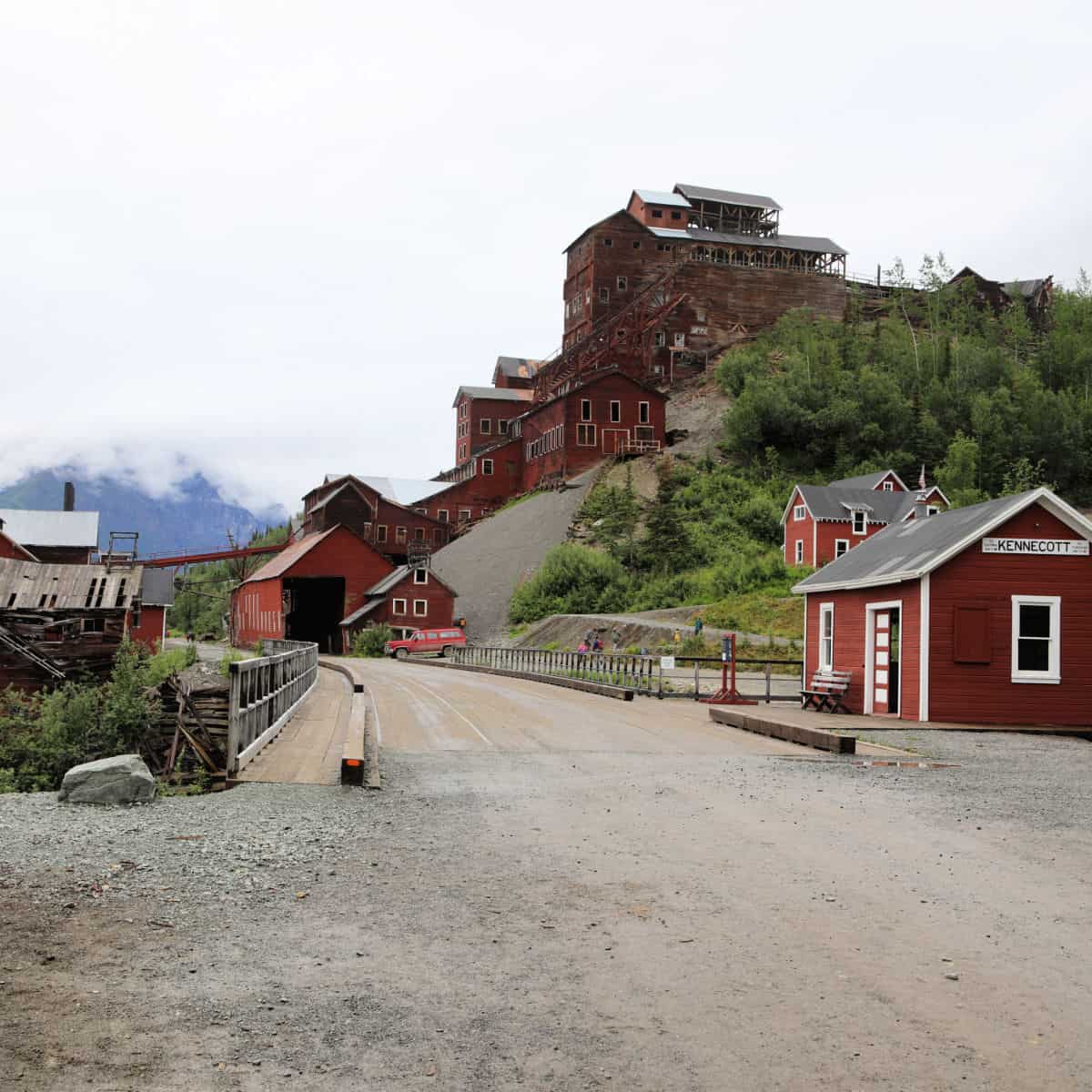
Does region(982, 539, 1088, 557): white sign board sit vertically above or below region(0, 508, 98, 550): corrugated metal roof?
below

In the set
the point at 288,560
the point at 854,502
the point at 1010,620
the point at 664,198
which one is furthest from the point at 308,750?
the point at 664,198

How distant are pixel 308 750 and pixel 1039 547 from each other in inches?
588

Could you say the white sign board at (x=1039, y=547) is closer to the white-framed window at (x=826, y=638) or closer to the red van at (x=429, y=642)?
the white-framed window at (x=826, y=638)

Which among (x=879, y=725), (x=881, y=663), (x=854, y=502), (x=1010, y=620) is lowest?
(x=879, y=725)

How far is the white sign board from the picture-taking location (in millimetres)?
22812

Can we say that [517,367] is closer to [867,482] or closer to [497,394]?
[497,394]

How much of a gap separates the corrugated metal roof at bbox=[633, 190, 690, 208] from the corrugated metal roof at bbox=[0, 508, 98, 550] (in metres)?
60.1

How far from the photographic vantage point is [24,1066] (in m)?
4.50

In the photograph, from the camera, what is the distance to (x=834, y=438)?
89.9m

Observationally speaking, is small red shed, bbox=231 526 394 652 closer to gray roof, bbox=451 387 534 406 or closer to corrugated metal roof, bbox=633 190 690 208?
gray roof, bbox=451 387 534 406

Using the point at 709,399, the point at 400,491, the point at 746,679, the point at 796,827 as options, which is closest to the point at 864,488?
the point at 709,399

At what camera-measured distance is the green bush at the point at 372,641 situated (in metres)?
66.4

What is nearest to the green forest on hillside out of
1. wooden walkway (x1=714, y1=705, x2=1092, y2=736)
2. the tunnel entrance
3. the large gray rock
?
the tunnel entrance

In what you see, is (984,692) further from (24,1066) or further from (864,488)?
(864,488)
